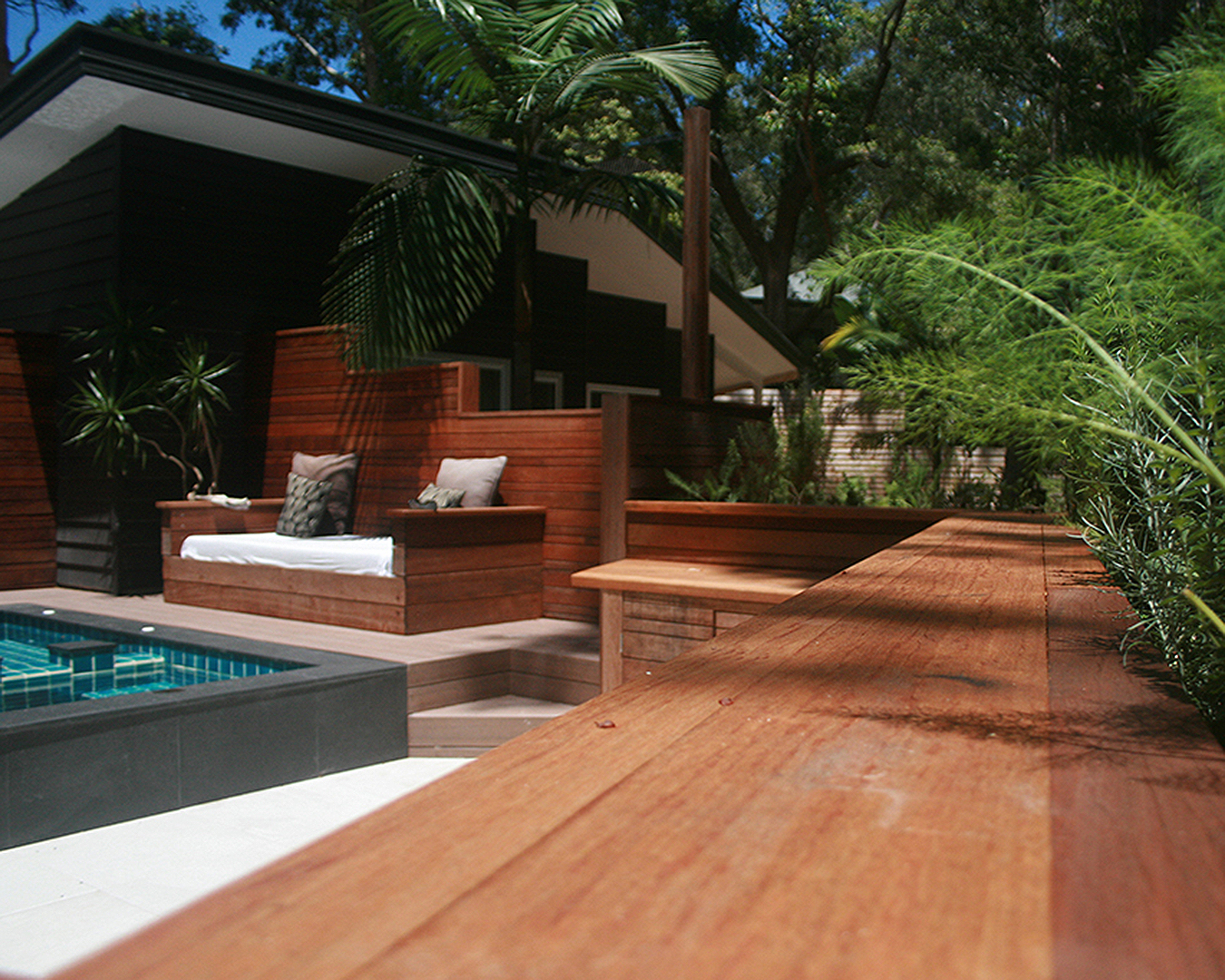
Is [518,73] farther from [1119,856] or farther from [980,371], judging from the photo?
[1119,856]

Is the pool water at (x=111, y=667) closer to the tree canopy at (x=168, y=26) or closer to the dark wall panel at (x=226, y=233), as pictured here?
the dark wall panel at (x=226, y=233)

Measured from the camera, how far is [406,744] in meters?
4.11

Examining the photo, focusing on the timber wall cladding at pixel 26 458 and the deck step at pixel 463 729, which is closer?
the deck step at pixel 463 729

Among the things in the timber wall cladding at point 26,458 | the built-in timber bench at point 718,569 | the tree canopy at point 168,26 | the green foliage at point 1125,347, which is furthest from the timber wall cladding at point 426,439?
the tree canopy at point 168,26

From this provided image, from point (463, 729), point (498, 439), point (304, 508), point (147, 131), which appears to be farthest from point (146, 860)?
point (147, 131)

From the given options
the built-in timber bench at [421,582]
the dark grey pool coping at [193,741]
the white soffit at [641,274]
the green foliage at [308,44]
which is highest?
the green foliage at [308,44]

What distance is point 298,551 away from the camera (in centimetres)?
546

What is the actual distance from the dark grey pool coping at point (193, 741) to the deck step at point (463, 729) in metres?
0.08

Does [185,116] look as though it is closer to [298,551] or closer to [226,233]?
[226,233]

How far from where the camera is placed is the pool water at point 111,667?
14.2 ft

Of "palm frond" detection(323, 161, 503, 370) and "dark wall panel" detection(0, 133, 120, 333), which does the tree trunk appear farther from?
"dark wall panel" detection(0, 133, 120, 333)

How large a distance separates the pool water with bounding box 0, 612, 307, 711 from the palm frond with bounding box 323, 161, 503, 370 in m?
2.19

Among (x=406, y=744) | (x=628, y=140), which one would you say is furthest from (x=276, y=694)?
(x=628, y=140)

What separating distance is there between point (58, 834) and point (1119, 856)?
3.38 meters
